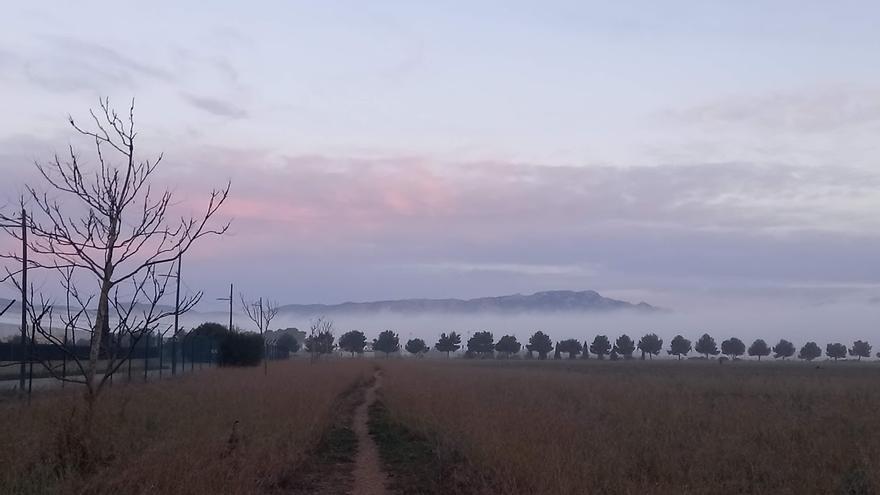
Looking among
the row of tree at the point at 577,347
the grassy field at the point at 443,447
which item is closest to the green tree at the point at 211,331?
the grassy field at the point at 443,447

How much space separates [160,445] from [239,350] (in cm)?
4309

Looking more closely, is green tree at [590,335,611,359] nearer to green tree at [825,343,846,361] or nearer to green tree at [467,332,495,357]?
green tree at [467,332,495,357]

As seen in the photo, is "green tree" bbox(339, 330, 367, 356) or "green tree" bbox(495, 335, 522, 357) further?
"green tree" bbox(495, 335, 522, 357)

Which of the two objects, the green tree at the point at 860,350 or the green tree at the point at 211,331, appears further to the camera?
the green tree at the point at 860,350

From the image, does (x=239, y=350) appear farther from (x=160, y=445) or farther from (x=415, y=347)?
(x=415, y=347)

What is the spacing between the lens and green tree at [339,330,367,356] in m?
159

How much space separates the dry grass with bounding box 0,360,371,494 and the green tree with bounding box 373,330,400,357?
14349cm

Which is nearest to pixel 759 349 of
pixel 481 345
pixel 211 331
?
pixel 481 345

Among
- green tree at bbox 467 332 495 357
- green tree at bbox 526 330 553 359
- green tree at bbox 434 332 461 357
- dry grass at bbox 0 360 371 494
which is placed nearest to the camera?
dry grass at bbox 0 360 371 494

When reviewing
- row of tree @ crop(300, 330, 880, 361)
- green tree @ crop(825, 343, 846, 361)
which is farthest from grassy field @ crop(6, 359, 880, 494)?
green tree @ crop(825, 343, 846, 361)

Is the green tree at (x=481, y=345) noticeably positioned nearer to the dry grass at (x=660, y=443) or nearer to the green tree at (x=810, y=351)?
the green tree at (x=810, y=351)

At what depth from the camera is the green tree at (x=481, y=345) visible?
171500 millimetres

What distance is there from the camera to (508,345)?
17012 centimetres

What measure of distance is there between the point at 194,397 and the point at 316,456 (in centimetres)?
726
